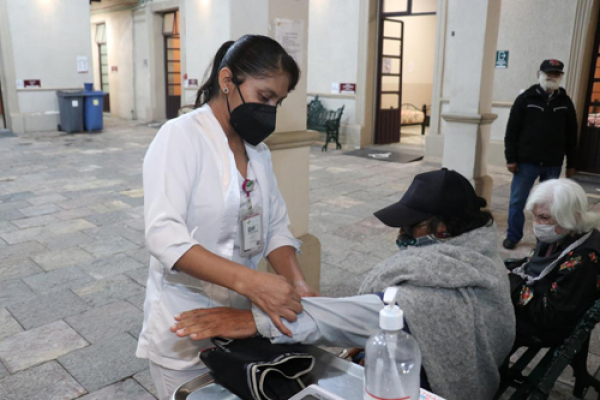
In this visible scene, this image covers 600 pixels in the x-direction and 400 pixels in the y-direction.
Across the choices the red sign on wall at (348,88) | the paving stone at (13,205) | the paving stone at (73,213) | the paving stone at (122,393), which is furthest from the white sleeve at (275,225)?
the red sign on wall at (348,88)

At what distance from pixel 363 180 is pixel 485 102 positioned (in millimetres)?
2381

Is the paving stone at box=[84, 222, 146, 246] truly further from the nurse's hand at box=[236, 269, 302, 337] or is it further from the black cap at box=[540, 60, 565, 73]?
the black cap at box=[540, 60, 565, 73]

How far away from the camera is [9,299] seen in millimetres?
3701

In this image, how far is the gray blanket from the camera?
5.15 ft

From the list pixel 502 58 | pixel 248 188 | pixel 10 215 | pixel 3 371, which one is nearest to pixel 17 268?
pixel 3 371

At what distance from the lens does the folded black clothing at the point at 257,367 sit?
1.24 m

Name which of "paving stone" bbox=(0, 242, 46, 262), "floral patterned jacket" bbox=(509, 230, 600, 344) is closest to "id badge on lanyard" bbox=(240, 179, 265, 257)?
"floral patterned jacket" bbox=(509, 230, 600, 344)

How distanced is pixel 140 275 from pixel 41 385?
1510 mm

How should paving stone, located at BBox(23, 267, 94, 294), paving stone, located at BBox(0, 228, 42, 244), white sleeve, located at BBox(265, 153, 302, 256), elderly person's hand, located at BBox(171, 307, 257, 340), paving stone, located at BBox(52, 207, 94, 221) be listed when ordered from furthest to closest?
paving stone, located at BBox(52, 207, 94, 221)
paving stone, located at BBox(0, 228, 42, 244)
paving stone, located at BBox(23, 267, 94, 294)
white sleeve, located at BBox(265, 153, 302, 256)
elderly person's hand, located at BBox(171, 307, 257, 340)

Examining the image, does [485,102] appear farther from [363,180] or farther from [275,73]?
[275,73]

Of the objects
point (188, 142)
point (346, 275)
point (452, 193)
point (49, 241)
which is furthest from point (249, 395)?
point (49, 241)

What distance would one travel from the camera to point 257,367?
4.09ft

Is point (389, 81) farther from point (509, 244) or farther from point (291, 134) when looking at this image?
point (291, 134)

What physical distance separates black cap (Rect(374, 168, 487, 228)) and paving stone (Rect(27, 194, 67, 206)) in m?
5.64
